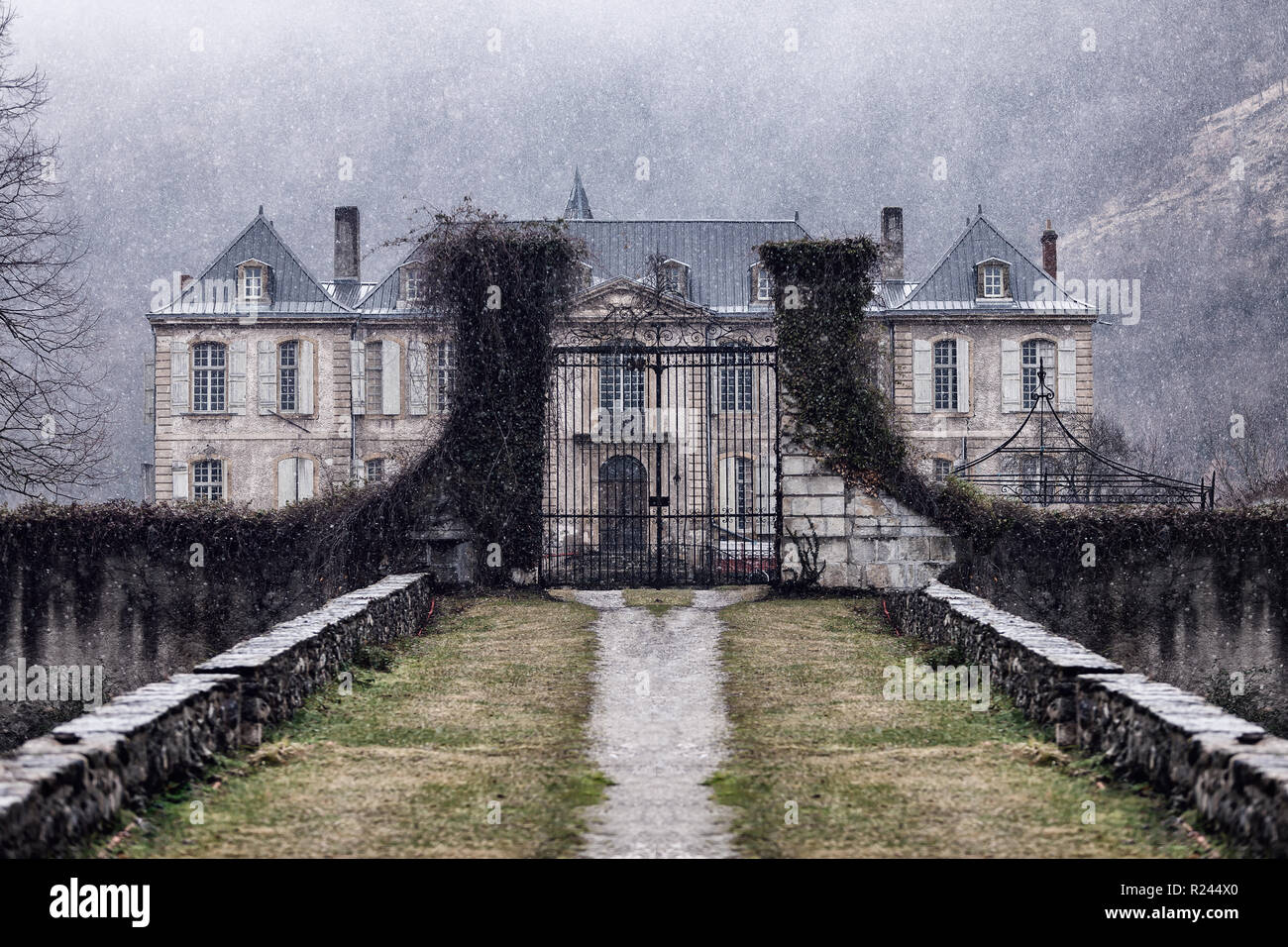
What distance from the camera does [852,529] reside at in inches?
494

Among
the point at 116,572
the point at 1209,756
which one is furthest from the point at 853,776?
the point at 116,572

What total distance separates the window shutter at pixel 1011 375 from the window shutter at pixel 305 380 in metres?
18.2

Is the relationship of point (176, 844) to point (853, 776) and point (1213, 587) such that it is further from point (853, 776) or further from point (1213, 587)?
point (1213, 587)

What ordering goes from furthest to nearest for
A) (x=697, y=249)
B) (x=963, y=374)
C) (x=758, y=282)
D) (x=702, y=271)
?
(x=697, y=249) < (x=702, y=271) < (x=758, y=282) < (x=963, y=374)

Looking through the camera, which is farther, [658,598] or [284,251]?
[284,251]

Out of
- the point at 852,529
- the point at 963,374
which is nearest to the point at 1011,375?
the point at 963,374

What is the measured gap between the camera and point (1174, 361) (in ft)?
178

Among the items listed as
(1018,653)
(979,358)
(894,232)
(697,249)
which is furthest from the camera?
(894,232)

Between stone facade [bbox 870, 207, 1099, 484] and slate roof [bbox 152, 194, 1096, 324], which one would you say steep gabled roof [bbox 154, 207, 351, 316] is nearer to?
slate roof [bbox 152, 194, 1096, 324]

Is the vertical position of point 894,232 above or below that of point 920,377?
above

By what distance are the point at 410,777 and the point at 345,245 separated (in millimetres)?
30919

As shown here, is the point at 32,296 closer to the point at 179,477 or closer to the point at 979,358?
the point at 179,477

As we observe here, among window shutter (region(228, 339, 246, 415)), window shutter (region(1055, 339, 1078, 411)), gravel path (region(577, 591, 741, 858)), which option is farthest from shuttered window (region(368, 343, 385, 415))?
gravel path (region(577, 591, 741, 858))

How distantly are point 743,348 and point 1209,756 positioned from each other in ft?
27.4
